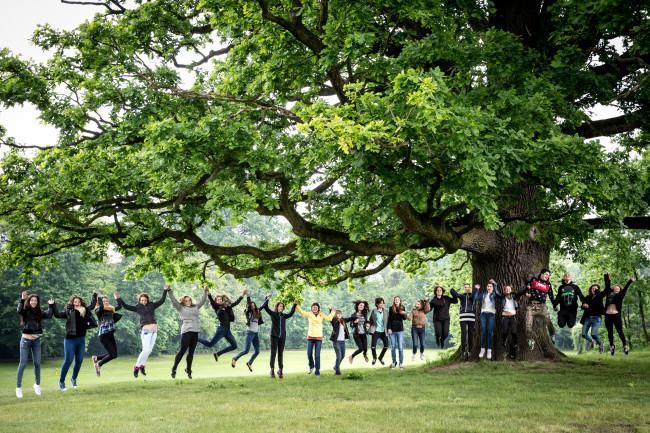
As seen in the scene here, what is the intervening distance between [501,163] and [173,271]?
11875mm

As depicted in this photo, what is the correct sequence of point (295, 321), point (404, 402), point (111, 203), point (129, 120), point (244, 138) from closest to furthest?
point (404, 402)
point (244, 138)
point (129, 120)
point (111, 203)
point (295, 321)

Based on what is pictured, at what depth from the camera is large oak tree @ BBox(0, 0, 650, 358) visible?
415 inches

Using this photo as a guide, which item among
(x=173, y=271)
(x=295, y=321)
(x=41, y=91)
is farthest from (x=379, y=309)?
(x=295, y=321)

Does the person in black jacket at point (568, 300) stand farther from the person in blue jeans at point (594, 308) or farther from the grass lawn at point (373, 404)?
the grass lawn at point (373, 404)

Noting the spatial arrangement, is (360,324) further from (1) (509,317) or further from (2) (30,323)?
(2) (30,323)

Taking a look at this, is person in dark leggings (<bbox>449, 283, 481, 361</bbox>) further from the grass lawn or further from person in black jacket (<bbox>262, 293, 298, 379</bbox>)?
person in black jacket (<bbox>262, 293, 298, 379</bbox>)

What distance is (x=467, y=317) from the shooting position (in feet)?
53.7

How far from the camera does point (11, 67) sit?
15.2 metres

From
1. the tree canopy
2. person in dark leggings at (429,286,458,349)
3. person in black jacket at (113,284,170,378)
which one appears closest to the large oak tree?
the tree canopy

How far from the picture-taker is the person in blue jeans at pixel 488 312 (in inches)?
601

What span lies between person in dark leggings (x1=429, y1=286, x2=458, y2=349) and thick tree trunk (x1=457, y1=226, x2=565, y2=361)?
3.09ft

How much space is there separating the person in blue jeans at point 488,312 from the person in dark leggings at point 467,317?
0.46 m

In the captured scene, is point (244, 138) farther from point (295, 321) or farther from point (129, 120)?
point (295, 321)

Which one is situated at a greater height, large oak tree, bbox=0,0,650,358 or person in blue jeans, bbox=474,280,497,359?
large oak tree, bbox=0,0,650,358
